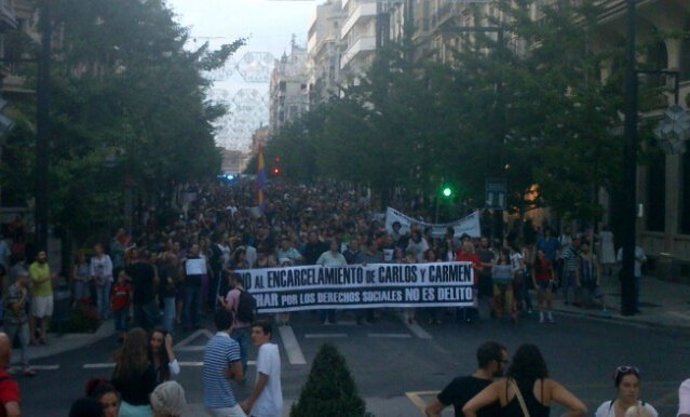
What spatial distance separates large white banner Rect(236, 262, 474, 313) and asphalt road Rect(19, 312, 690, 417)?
46 centimetres

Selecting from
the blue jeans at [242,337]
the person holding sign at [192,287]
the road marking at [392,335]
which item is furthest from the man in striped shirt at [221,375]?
the person holding sign at [192,287]

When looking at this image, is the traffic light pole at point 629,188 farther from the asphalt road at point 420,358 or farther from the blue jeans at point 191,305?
the blue jeans at point 191,305

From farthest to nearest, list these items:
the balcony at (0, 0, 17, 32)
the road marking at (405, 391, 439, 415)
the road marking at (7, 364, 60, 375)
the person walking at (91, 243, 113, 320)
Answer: the balcony at (0, 0, 17, 32)
the person walking at (91, 243, 113, 320)
the road marking at (7, 364, 60, 375)
the road marking at (405, 391, 439, 415)

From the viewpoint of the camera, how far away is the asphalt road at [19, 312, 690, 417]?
16.2 metres

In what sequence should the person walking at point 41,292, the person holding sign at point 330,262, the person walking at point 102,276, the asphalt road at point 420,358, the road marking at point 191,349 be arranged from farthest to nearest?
the person holding sign at point 330,262, the person walking at point 102,276, the person walking at point 41,292, the road marking at point 191,349, the asphalt road at point 420,358

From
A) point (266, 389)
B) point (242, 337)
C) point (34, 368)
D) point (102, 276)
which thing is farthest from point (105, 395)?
point (102, 276)

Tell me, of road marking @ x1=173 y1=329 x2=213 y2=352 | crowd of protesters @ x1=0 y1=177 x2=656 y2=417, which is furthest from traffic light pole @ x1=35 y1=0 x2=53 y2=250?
road marking @ x1=173 y1=329 x2=213 y2=352

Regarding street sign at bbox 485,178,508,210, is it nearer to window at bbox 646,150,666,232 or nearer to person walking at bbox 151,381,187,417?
window at bbox 646,150,666,232

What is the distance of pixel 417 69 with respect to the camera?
5503 cm

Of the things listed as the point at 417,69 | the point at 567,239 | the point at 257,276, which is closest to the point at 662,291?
the point at 567,239

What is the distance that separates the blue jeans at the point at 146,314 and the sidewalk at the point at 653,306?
984 cm

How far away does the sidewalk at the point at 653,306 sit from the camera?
2603cm

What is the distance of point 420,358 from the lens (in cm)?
1997

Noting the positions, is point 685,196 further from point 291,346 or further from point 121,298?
point 121,298
